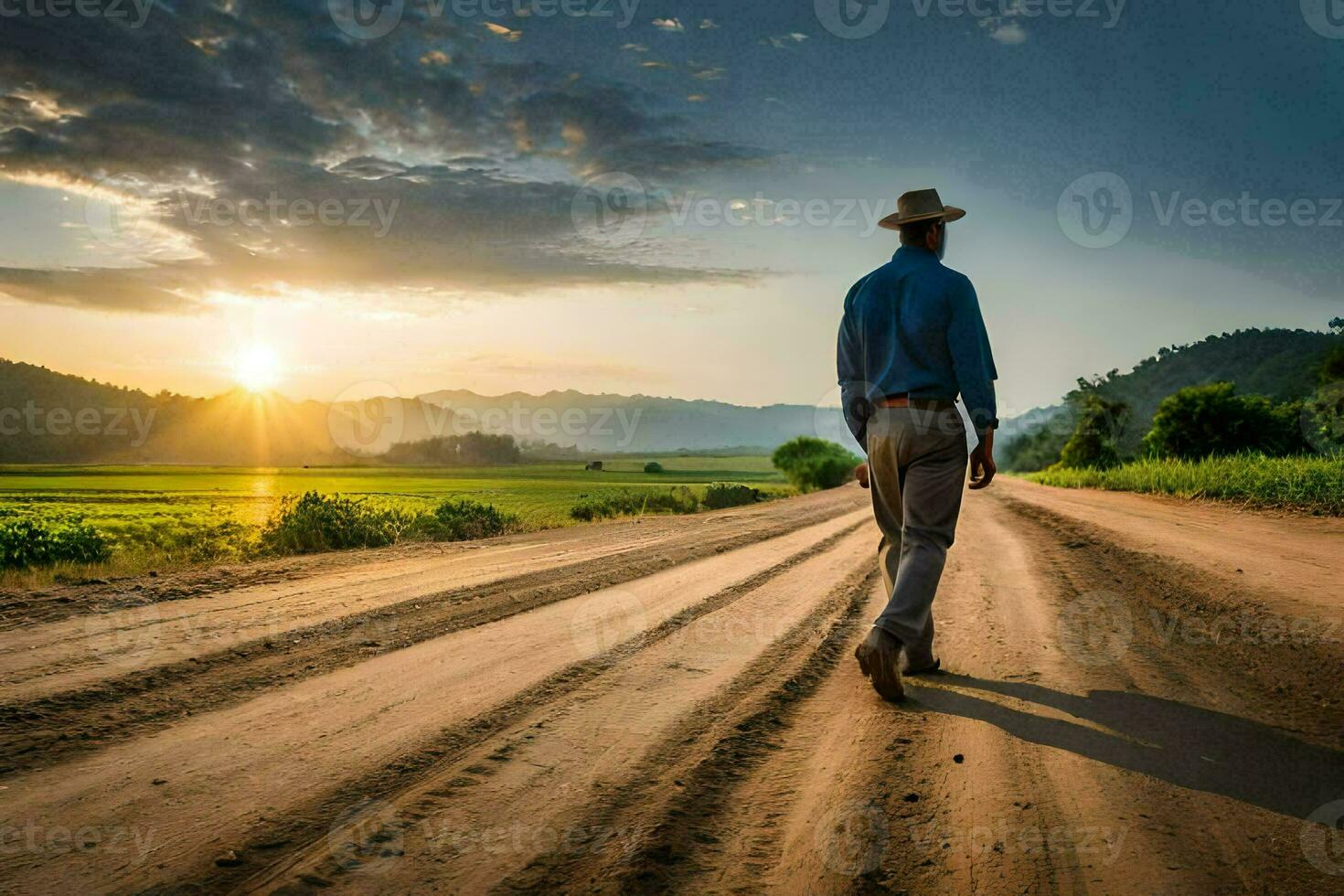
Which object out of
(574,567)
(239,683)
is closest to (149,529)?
(574,567)

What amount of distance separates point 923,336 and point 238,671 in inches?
162

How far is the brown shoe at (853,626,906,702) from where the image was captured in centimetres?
387

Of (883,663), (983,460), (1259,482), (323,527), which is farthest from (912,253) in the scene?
(1259,482)

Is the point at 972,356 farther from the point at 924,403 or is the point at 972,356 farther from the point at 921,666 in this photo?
the point at 921,666

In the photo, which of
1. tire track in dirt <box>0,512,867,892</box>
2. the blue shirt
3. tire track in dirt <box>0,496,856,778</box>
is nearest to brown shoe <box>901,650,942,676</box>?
the blue shirt

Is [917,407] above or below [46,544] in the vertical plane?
above

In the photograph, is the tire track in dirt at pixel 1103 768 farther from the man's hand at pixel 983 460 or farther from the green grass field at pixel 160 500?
the green grass field at pixel 160 500

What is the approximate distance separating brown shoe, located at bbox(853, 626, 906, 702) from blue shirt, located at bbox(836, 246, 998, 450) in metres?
1.22

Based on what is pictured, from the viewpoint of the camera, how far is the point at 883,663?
387 cm

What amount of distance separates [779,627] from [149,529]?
34.1 feet

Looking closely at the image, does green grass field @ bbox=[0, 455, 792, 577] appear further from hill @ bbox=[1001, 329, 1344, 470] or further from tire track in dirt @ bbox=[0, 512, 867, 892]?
hill @ bbox=[1001, 329, 1344, 470]

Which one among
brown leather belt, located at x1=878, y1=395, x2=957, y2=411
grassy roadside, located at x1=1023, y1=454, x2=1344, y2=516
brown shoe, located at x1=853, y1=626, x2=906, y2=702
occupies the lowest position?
brown shoe, located at x1=853, y1=626, x2=906, y2=702

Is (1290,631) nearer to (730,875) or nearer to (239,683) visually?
(730,875)

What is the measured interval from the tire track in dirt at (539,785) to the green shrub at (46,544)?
309 inches
